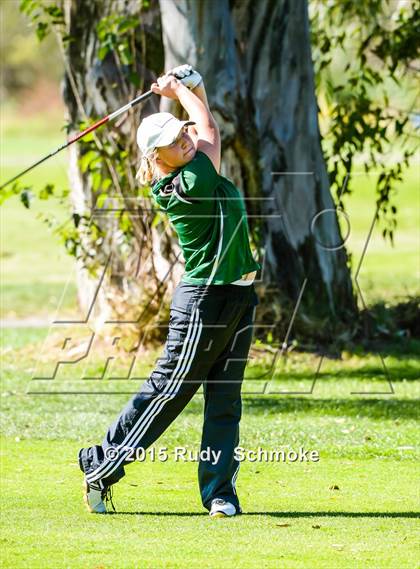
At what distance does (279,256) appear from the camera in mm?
12539

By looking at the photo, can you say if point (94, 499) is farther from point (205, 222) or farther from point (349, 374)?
point (349, 374)

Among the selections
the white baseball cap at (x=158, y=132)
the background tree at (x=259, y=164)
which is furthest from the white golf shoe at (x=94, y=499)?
the background tree at (x=259, y=164)

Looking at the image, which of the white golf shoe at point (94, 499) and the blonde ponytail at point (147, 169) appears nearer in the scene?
the blonde ponytail at point (147, 169)

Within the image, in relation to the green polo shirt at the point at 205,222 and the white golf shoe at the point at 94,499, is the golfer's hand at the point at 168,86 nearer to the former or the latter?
the green polo shirt at the point at 205,222

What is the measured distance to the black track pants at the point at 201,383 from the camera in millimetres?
6141

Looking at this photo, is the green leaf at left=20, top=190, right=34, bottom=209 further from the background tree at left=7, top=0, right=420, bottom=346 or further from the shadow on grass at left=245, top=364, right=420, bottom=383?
the shadow on grass at left=245, top=364, right=420, bottom=383

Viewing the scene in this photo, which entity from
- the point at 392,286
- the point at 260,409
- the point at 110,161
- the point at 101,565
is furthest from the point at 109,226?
the point at 101,565

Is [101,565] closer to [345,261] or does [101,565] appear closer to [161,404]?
[161,404]

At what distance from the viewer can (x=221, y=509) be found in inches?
Answer: 244

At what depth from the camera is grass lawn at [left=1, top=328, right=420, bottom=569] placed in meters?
5.45

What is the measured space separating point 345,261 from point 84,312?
319 cm

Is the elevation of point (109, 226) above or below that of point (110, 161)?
below

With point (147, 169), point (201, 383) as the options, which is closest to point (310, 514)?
point (201, 383)

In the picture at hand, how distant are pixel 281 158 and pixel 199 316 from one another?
660 cm
